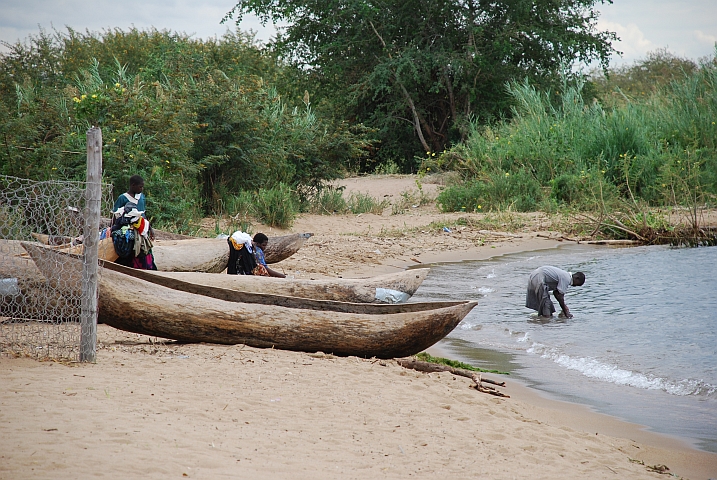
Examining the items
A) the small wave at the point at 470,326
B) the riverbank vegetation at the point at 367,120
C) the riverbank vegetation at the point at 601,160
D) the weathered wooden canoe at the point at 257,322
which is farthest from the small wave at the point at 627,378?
the riverbank vegetation at the point at 601,160

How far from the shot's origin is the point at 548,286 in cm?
909

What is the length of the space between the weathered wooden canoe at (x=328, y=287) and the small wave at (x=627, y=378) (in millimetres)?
1740

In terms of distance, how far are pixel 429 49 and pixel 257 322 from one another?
1936 cm

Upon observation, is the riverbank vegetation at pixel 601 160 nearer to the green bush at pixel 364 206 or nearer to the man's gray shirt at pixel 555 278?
the green bush at pixel 364 206

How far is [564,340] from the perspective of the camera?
8.19 metres

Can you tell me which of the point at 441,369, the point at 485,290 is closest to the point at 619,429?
the point at 441,369

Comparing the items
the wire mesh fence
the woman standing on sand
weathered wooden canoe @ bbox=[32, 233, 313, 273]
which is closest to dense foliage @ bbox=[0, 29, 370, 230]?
weathered wooden canoe @ bbox=[32, 233, 313, 273]

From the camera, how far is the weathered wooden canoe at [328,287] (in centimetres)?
734

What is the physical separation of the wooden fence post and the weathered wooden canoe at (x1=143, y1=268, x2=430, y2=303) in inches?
75.7

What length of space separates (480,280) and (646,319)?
2832mm

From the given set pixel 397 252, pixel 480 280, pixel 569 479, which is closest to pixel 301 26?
pixel 397 252

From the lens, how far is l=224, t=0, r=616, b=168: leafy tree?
922 inches

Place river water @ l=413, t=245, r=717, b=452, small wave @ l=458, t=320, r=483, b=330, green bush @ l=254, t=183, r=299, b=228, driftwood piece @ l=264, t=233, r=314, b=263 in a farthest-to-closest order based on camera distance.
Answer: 1. green bush @ l=254, t=183, r=299, b=228
2. driftwood piece @ l=264, t=233, r=314, b=263
3. small wave @ l=458, t=320, r=483, b=330
4. river water @ l=413, t=245, r=717, b=452

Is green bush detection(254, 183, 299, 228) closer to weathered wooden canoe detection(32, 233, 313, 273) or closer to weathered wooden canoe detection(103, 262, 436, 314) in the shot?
weathered wooden canoe detection(32, 233, 313, 273)
